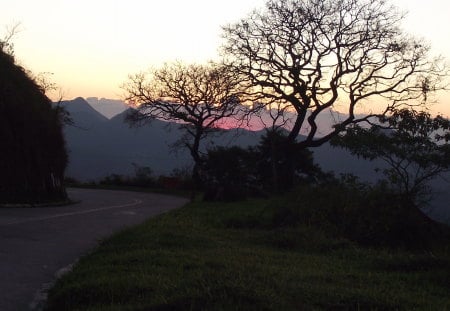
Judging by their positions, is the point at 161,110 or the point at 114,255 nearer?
the point at 114,255

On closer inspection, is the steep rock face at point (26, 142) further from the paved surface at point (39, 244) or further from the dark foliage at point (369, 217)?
the dark foliage at point (369, 217)

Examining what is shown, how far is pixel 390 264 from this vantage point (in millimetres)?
9109

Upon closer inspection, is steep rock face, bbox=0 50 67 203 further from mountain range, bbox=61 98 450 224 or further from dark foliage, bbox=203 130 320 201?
mountain range, bbox=61 98 450 224

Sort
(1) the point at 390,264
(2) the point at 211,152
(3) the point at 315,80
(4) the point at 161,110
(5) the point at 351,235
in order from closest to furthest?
(1) the point at 390,264 < (5) the point at 351,235 < (3) the point at 315,80 < (2) the point at 211,152 < (4) the point at 161,110

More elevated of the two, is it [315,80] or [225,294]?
[315,80]

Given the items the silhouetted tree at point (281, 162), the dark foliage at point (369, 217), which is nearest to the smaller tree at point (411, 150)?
the dark foliage at point (369, 217)

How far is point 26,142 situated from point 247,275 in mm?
18475

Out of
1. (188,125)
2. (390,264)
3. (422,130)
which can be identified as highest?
(188,125)

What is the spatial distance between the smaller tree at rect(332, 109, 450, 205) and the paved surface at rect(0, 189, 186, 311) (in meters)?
7.01

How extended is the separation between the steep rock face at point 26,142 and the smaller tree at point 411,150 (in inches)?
519

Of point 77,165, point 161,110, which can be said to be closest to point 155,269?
point 161,110

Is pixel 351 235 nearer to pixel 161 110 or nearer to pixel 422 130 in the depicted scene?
pixel 422 130

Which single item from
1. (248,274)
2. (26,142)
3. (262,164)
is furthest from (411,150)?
(262,164)

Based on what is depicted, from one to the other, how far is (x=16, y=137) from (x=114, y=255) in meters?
15.4
